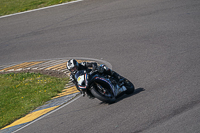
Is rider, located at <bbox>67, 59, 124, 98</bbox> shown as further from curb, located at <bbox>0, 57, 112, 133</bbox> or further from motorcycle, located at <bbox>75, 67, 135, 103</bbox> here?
curb, located at <bbox>0, 57, 112, 133</bbox>

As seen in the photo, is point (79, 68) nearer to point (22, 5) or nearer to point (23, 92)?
point (23, 92)

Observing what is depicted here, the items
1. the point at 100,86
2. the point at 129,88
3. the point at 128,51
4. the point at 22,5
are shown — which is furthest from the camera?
the point at 22,5

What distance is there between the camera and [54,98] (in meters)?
9.45

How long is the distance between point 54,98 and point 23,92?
1.67 m

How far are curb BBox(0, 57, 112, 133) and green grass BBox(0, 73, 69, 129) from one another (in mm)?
286

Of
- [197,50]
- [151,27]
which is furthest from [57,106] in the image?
[151,27]

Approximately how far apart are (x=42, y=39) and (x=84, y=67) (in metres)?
6.55

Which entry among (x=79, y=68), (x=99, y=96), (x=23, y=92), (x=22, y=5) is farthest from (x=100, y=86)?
(x=22, y=5)

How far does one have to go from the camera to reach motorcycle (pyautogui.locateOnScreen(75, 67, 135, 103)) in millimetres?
7285

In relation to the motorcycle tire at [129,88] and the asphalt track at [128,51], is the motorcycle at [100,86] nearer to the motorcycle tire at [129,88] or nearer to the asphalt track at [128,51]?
the motorcycle tire at [129,88]

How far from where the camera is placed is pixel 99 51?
38.2 ft

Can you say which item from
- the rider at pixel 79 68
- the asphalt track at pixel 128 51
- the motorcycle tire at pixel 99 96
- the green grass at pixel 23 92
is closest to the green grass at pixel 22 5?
the asphalt track at pixel 128 51

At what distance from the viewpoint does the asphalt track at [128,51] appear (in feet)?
21.1

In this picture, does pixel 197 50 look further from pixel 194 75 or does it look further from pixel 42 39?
pixel 42 39
